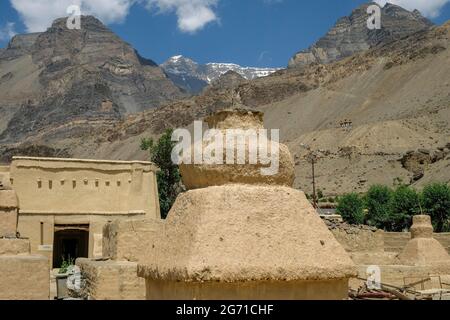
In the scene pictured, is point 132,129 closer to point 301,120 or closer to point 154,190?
point 301,120

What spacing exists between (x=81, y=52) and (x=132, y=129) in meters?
74.9

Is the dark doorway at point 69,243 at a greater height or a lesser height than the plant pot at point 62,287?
greater

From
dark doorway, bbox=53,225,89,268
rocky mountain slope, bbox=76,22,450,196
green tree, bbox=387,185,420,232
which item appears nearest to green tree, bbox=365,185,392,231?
green tree, bbox=387,185,420,232

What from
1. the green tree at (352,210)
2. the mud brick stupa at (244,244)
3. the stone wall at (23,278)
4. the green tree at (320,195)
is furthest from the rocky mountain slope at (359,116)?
the mud brick stupa at (244,244)

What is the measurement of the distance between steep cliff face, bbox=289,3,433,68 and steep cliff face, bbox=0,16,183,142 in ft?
147

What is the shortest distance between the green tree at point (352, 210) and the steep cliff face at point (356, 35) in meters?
141

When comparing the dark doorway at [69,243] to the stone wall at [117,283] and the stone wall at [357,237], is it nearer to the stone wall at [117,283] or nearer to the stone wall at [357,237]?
the stone wall at [357,237]

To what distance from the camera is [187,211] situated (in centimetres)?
395

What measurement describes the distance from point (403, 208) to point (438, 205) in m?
2.20

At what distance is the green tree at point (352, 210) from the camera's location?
1608 inches

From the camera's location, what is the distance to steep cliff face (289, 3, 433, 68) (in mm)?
182250

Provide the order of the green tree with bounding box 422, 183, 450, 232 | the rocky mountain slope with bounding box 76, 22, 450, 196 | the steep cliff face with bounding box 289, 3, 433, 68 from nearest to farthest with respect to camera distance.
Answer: the green tree with bounding box 422, 183, 450, 232
the rocky mountain slope with bounding box 76, 22, 450, 196
the steep cliff face with bounding box 289, 3, 433, 68

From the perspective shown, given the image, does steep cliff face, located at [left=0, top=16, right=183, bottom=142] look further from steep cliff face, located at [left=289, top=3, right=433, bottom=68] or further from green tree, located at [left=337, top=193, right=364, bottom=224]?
green tree, located at [left=337, top=193, right=364, bottom=224]

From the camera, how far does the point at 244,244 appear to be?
147 inches
